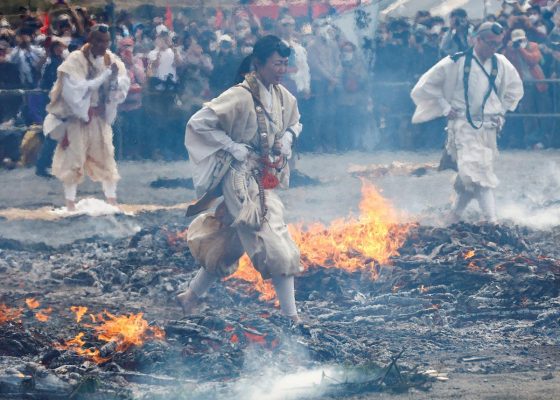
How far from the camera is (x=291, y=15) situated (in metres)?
18.5

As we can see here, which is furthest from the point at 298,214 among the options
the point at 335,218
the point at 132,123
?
the point at 132,123

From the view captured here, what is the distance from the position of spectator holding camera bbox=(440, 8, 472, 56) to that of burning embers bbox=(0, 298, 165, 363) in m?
10.3

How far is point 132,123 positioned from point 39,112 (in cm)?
134

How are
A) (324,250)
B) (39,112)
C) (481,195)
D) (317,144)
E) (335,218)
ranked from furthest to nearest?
(317,144), (39,112), (335,218), (481,195), (324,250)

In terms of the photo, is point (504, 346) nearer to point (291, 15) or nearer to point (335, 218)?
point (335, 218)

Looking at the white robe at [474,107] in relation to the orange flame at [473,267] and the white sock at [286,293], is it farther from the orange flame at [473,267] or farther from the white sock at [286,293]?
the white sock at [286,293]

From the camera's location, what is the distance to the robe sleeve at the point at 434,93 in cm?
1171

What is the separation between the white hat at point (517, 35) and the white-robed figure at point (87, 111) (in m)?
6.86

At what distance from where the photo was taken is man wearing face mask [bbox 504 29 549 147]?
57.1ft

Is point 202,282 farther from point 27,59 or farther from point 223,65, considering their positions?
point 27,59

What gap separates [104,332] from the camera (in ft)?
25.0

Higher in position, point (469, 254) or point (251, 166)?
point (251, 166)

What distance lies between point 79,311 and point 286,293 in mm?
1554

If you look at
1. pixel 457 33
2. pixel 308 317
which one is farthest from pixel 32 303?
pixel 457 33
